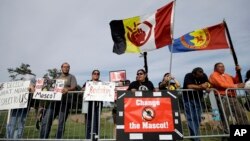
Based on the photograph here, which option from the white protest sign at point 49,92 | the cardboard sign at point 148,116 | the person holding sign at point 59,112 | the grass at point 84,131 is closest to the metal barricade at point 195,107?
the grass at point 84,131

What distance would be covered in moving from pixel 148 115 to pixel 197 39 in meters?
3.59

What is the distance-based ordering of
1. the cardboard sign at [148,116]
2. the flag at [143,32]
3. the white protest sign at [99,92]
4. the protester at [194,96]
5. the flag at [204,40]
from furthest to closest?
the flag at [143,32]
the flag at [204,40]
the protester at [194,96]
the white protest sign at [99,92]
the cardboard sign at [148,116]

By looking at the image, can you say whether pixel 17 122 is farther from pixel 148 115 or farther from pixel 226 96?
pixel 226 96

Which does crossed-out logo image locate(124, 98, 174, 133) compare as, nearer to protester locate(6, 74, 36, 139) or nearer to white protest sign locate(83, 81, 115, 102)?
white protest sign locate(83, 81, 115, 102)

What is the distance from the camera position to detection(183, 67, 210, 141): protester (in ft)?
19.8

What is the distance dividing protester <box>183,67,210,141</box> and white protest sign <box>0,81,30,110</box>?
447 centimetres

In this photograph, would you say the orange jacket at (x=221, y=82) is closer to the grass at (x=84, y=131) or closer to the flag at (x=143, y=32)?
the grass at (x=84, y=131)

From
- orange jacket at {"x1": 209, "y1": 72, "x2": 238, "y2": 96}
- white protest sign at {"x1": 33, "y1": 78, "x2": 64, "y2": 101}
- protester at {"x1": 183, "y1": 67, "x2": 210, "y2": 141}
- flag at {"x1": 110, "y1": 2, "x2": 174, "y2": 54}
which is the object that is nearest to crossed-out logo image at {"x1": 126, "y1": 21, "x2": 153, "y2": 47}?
flag at {"x1": 110, "y1": 2, "x2": 174, "y2": 54}

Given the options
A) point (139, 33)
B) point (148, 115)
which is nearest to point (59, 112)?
point (148, 115)

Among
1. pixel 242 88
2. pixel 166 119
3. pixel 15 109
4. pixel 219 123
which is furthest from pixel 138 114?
pixel 15 109

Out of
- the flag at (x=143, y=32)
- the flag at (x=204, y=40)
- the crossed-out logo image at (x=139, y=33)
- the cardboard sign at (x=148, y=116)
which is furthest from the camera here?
the crossed-out logo image at (x=139, y=33)

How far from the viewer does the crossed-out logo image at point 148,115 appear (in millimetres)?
5117

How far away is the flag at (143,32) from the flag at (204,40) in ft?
1.65

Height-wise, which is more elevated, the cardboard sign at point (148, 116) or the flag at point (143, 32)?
the flag at point (143, 32)
